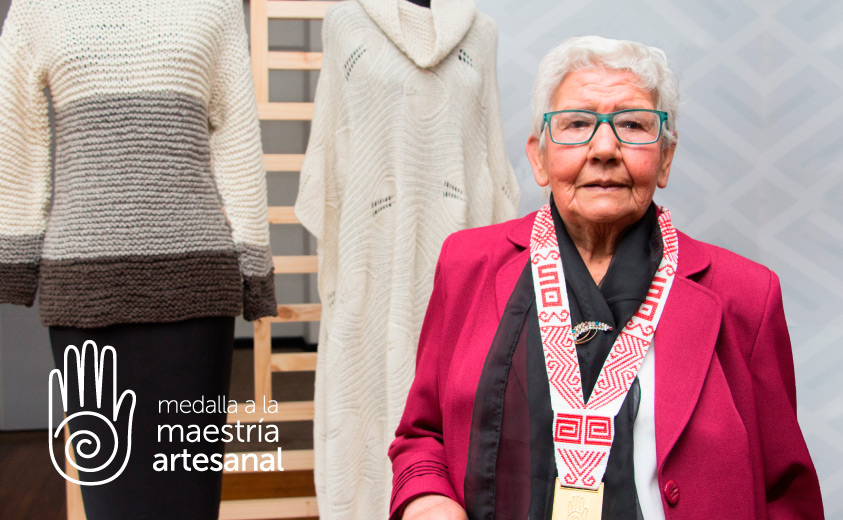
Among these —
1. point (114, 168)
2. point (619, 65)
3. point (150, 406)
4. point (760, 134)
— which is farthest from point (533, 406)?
point (760, 134)

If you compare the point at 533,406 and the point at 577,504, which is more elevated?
the point at 533,406

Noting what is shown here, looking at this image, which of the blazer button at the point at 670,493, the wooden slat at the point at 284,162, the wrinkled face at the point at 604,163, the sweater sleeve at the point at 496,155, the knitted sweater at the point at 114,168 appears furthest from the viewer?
the wooden slat at the point at 284,162

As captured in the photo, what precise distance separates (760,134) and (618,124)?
1.72 metres

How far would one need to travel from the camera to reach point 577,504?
3.52 feet

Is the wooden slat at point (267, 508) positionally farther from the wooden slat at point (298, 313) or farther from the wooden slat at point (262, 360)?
the wooden slat at point (298, 313)

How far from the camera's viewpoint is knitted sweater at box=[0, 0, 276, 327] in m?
1.47

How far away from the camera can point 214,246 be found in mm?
1538

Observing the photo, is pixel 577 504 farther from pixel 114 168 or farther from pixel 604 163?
pixel 114 168

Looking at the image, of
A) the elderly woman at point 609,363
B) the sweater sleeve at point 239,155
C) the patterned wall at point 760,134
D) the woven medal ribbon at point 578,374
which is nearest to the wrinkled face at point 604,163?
the elderly woman at point 609,363

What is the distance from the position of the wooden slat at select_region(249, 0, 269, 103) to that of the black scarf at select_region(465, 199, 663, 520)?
162cm

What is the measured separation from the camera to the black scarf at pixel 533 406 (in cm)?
108

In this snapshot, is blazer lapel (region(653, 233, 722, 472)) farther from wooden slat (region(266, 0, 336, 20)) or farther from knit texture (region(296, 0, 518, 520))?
wooden slat (region(266, 0, 336, 20))

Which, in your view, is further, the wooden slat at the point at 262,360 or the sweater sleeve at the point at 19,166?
the wooden slat at the point at 262,360

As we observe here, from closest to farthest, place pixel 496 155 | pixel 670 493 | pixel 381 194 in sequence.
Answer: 1. pixel 670 493
2. pixel 381 194
3. pixel 496 155
